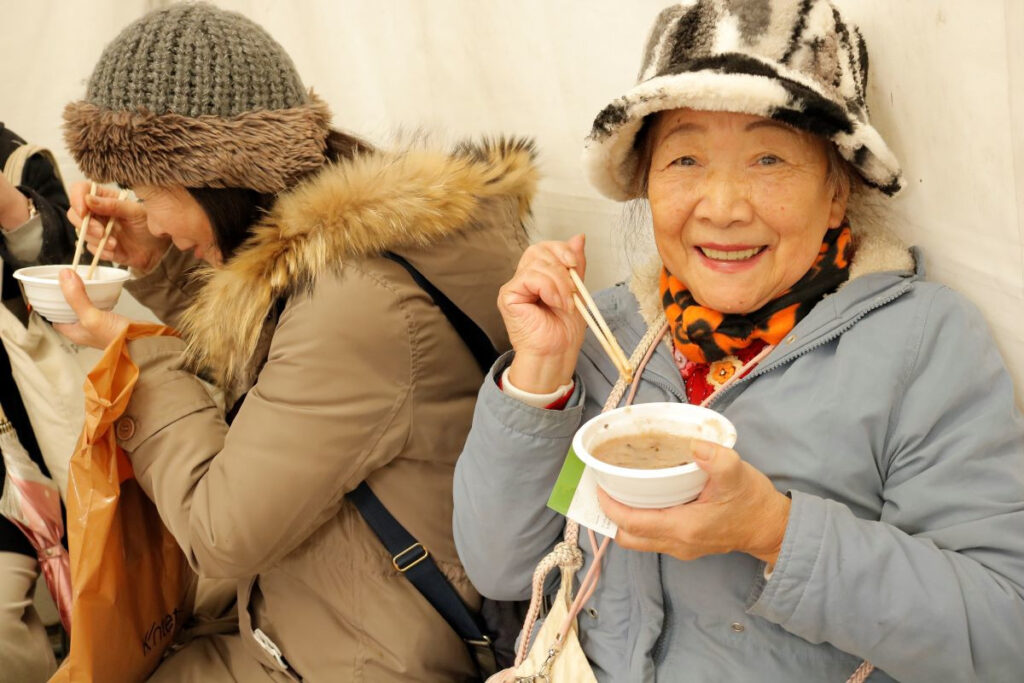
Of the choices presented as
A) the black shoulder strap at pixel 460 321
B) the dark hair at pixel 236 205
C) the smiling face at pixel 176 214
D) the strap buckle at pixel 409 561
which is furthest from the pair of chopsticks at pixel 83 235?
the strap buckle at pixel 409 561

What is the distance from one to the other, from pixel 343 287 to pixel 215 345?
1.07 ft

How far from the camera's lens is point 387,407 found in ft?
4.66

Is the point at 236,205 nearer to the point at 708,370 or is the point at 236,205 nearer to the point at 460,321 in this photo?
the point at 460,321

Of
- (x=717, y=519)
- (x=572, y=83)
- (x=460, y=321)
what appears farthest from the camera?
(x=572, y=83)

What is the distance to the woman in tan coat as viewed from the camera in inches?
55.1

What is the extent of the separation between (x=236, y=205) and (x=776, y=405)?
44.3 inches

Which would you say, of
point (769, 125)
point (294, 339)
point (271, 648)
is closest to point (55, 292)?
point (294, 339)

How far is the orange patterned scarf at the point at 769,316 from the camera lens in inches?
45.6

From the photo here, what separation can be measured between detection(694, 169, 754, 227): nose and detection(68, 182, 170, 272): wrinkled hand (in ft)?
4.90

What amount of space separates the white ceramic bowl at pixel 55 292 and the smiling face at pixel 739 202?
1.21 m

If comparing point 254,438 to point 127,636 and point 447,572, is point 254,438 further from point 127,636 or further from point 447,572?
point 127,636

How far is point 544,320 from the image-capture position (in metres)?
1.20

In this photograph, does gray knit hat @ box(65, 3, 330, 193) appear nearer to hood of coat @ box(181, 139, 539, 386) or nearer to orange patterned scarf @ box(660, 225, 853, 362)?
hood of coat @ box(181, 139, 539, 386)

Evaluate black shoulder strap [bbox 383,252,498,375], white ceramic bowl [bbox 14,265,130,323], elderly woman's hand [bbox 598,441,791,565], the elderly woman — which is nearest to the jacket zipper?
the elderly woman
